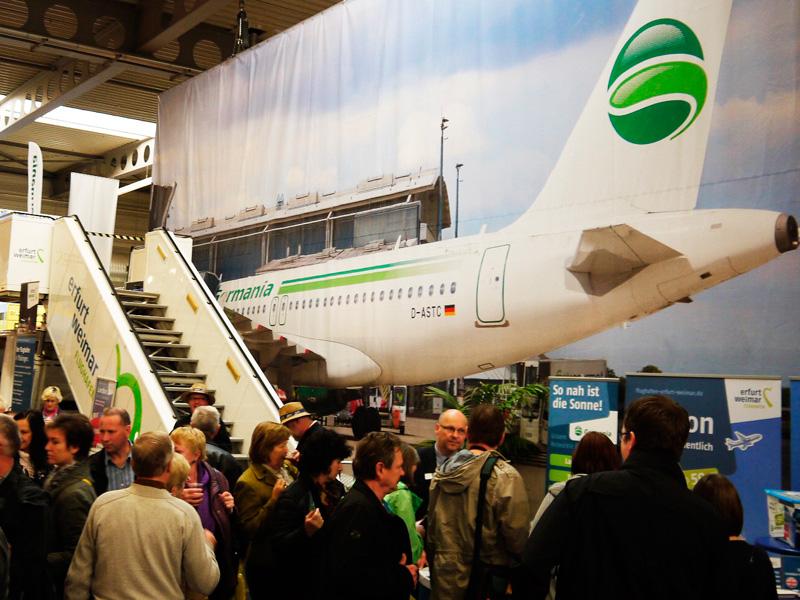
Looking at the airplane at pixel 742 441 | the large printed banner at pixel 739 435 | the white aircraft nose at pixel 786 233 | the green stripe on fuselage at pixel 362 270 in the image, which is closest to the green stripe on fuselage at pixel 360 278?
the green stripe on fuselage at pixel 362 270

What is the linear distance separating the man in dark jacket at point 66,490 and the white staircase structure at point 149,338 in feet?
12.8

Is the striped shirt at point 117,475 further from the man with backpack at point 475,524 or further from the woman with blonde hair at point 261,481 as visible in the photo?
the man with backpack at point 475,524

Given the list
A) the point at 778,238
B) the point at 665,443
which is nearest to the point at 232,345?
the point at 778,238

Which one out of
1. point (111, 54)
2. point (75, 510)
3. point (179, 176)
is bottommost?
point (75, 510)

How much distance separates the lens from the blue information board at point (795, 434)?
4.29 meters

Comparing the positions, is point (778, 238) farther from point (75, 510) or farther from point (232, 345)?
point (232, 345)

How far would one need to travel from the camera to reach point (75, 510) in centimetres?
317

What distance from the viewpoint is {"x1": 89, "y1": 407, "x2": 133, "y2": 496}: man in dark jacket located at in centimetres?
378

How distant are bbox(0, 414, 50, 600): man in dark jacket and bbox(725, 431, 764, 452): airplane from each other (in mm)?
3427

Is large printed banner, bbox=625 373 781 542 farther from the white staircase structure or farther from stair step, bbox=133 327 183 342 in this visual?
stair step, bbox=133 327 183 342

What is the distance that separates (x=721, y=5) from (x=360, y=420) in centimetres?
448

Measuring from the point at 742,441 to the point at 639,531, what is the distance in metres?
2.62

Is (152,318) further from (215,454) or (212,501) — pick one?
(212,501)

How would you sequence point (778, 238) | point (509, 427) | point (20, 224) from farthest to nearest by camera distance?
1. point (20, 224)
2. point (509, 427)
3. point (778, 238)
